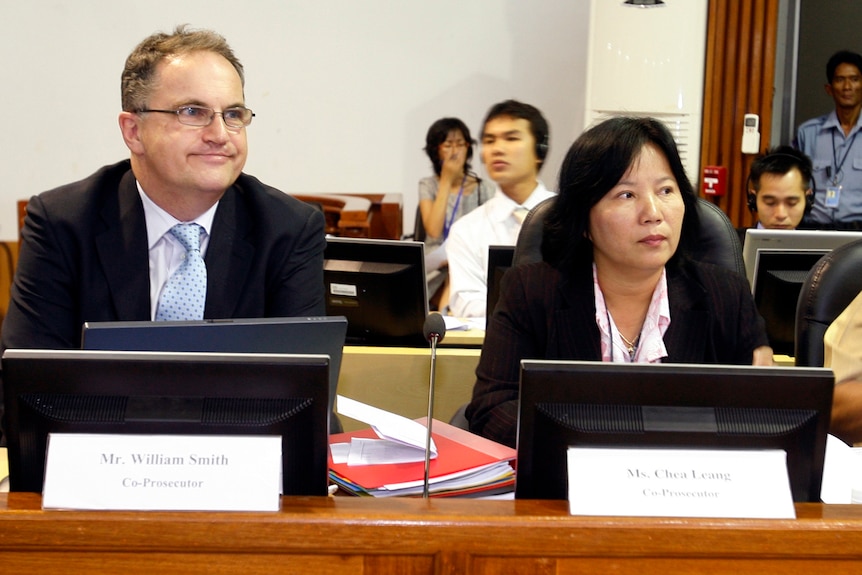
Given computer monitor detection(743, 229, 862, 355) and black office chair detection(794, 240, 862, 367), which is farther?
computer monitor detection(743, 229, 862, 355)

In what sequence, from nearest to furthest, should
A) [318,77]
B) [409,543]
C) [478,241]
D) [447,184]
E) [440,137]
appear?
[409,543], [478,241], [447,184], [440,137], [318,77]

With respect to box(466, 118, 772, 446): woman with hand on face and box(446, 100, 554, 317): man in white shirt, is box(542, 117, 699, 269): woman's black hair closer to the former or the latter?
box(466, 118, 772, 446): woman with hand on face

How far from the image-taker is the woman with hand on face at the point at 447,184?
5.09 metres

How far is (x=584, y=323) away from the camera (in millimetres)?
1928

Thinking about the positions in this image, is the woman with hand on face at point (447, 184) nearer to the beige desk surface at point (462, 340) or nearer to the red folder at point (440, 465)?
the beige desk surface at point (462, 340)

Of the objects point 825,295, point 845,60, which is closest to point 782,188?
→ point 845,60

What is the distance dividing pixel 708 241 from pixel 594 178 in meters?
0.36

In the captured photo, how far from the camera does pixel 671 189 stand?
1.91m

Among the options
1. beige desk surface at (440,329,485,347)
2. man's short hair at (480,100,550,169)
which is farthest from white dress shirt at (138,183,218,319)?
man's short hair at (480,100,550,169)

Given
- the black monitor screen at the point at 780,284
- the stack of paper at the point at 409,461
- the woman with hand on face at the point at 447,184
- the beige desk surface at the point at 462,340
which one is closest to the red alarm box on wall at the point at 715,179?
the woman with hand on face at the point at 447,184

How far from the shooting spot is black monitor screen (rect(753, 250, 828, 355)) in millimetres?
2666

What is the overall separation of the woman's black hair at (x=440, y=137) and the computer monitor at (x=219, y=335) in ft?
12.9

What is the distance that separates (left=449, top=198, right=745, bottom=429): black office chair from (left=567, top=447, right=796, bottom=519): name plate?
96 cm

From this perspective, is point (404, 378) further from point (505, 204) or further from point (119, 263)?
Result: point (505, 204)
